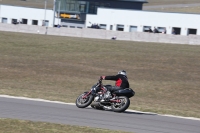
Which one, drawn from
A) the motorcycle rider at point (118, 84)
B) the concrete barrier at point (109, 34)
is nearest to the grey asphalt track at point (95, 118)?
the motorcycle rider at point (118, 84)

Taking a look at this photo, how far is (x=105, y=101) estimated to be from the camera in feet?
60.0

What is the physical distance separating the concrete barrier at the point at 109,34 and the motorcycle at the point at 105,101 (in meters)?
33.8

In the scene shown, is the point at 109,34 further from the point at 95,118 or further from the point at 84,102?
the point at 95,118

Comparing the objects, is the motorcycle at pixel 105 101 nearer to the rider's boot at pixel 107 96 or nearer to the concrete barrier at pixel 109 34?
the rider's boot at pixel 107 96

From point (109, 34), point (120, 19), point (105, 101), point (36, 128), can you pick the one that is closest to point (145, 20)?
point (120, 19)

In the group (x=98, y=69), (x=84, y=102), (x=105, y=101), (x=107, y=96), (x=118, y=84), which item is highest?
(x=118, y=84)

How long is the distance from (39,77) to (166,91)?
7188 millimetres

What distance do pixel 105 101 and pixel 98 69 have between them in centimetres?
1687

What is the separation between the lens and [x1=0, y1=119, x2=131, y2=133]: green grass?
1241 cm

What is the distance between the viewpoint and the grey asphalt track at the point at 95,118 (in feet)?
47.3

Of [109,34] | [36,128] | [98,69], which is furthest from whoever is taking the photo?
[109,34]

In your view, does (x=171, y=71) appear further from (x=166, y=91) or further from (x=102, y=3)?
(x=102, y=3)

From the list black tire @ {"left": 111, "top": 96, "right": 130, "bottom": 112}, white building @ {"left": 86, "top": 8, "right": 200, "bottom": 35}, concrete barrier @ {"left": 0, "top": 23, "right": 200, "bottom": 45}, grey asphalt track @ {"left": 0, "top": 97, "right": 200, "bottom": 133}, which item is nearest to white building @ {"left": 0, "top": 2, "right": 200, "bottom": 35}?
white building @ {"left": 86, "top": 8, "right": 200, "bottom": 35}

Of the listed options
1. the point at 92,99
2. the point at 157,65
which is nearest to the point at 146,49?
the point at 157,65
